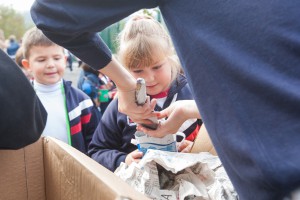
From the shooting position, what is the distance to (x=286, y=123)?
16.4 inches

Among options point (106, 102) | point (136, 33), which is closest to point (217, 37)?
point (136, 33)

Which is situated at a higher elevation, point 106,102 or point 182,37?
point 182,37

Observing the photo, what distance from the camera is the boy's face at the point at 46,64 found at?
5.84 feet

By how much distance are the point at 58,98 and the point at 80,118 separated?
0.15 meters

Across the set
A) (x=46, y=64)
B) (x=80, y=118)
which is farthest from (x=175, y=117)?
(x=46, y=64)

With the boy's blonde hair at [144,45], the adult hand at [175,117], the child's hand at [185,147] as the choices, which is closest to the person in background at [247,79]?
the adult hand at [175,117]

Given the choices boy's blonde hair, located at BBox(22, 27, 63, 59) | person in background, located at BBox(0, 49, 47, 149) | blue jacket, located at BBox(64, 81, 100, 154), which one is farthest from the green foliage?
person in background, located at BBox(0, 49, 47, 149)

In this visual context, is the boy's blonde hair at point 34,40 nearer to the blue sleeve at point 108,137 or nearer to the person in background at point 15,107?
the blue sleeve at point 108,137

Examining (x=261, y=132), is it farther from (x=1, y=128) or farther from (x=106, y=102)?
(x=106, y=102)

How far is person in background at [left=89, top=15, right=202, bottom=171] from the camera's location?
1271mm

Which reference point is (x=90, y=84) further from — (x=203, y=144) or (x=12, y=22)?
(x=12, y=22)

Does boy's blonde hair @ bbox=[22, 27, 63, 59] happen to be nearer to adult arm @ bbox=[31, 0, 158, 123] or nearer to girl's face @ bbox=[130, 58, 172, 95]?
girl's face @ bbox=[130, 58, 172, 95]

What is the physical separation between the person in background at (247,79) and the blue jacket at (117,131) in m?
0.78

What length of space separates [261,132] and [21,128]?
55 centimetres
